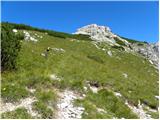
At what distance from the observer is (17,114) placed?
15844mm

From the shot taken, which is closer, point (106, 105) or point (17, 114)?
point (17, 114)

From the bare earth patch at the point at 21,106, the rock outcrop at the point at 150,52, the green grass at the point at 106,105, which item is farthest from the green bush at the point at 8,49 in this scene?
the rock outcrop at the point at 150,52

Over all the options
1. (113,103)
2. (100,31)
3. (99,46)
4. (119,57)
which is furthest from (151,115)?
(100,31)

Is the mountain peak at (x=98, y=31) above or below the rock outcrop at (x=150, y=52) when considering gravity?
above

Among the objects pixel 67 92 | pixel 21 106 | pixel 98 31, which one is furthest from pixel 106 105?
pixel 98 31

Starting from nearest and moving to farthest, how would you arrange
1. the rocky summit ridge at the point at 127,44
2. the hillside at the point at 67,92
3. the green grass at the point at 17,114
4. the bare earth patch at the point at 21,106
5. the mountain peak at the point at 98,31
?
the green grass at the point at 17,114
the bare earth patch at the point at 21,106
the hillside at the point at 67,92
the rocky summit ridge at the point at 127,44
the mountain peak at the point at 98,31

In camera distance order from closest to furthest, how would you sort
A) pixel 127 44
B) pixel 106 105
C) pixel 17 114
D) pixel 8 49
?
pixel 17 114 < pixel 106 105 < pixel 8 49 < pixel 127 44

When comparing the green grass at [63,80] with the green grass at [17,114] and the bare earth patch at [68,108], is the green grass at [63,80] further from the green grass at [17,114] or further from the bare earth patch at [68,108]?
the green grass at [17,114]

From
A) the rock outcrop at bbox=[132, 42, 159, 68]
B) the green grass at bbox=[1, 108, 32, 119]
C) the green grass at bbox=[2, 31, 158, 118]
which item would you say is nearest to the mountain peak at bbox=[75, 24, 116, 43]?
the rock outcrop at bbox=[132, 42, 159, 68]

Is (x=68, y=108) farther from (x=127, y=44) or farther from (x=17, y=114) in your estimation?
(x=127, y=44)

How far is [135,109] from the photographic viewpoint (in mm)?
21125

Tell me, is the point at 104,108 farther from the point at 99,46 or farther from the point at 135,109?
the point at 99,46

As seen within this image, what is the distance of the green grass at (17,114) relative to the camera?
15562 millimetres

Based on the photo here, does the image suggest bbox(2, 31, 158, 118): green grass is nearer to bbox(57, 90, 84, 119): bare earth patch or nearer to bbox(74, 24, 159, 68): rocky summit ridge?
bbox(57, 90, 84, 119): bare earth patch
